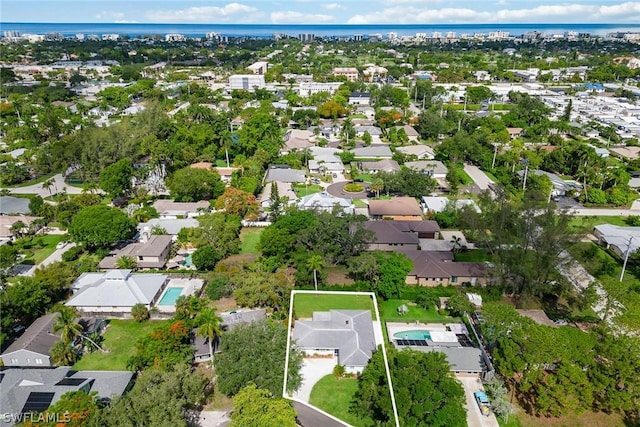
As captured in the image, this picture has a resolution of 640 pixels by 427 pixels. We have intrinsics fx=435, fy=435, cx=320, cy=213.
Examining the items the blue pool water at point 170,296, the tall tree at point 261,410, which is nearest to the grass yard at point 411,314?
the tall tree at point 261,410

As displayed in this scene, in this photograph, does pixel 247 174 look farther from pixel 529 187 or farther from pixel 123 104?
pixel 123 104

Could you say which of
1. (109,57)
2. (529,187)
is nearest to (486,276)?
(529,187)

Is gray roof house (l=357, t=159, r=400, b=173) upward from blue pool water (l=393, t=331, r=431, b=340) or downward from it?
upward

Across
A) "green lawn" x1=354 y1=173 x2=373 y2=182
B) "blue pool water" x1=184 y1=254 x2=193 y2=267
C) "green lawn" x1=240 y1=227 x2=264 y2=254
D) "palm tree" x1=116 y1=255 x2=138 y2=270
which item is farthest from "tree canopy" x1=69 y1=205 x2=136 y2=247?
"green lawn" x1=354 y1=173 x2=373 y2=182

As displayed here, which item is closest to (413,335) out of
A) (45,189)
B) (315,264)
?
(315,264)

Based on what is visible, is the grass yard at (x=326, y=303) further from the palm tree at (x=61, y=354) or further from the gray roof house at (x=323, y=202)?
the gray roof house at (x=323, y=202)

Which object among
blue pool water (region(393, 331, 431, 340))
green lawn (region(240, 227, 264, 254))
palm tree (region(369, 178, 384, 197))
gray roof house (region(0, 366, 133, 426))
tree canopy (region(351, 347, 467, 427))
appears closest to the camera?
tree canopy (region(351, 347, 467, 427))

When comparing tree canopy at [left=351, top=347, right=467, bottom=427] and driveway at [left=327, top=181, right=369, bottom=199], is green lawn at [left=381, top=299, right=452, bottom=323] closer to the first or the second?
tree canopy at [left=351, top=347, right=467, bottom=427]
